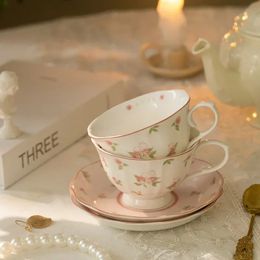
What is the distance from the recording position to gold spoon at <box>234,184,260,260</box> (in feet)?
2.61

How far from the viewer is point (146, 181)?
2.80 feet

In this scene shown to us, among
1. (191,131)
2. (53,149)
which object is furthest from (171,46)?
(191,131)

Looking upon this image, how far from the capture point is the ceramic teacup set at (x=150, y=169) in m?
0.84

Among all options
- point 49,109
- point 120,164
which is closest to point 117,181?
point 120,164

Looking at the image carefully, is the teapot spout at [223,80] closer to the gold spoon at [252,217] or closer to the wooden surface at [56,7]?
the gold spoon at [252,217]

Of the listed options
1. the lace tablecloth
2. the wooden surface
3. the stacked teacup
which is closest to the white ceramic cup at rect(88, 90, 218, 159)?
the stacked teacup

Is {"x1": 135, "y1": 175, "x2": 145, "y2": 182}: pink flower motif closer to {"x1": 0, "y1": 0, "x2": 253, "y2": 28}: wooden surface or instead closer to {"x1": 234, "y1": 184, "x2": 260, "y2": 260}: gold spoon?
{"x1": 234, "y1": 184, "x2": 260, "y2": 260}: gold spoon

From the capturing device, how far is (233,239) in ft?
2.75

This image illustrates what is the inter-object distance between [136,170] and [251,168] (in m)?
0.25

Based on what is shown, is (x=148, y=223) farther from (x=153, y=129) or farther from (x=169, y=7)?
(x=169, y=7)

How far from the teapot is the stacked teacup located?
0.25 metres

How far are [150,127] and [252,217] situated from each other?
18 centimetres

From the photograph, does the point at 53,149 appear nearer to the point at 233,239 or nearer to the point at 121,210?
the point at 121,210

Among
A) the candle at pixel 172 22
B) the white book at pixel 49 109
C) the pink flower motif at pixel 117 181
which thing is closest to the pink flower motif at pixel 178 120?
the pink flower motif at pixel 117 181
